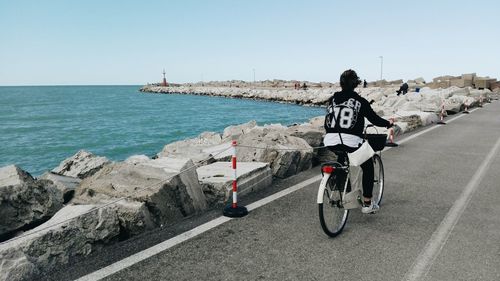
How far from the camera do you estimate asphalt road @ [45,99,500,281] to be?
13.1 ft

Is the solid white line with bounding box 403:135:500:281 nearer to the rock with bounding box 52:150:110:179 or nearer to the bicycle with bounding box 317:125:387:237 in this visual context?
the bicycle with bounding box 317:125:387:237

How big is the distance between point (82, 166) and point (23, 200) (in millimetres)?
6451

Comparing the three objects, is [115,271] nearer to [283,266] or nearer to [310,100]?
[283,266]

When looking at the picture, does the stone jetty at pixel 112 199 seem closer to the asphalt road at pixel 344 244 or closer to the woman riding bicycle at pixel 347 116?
the asphalt road at pixel 344 244

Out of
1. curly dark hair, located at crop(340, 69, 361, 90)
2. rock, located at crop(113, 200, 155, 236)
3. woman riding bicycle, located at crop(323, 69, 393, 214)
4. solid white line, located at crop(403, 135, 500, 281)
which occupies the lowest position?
solid white line, located at crop(403, 135, 500, 281)

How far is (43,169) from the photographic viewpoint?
69.9 ft

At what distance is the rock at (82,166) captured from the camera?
11.0 meters

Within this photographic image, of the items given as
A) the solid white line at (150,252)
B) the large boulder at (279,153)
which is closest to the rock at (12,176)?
the solid white line at (150,252)

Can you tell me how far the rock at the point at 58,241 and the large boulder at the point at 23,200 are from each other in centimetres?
73

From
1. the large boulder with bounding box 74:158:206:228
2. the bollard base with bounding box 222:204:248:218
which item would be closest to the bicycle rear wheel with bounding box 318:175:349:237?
the bollard base with bounding box 222:204:248:218

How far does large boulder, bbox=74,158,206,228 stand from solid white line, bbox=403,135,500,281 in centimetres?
324

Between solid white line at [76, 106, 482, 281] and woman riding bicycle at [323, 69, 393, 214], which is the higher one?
woman riding bicycle at [323, 69, 393, 214]

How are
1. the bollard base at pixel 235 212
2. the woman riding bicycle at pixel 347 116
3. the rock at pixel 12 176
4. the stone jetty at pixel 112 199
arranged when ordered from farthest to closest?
the bollard base at pixel 235 212, the rock at pixel 12 176, the woman riding bicycle at pixel 347 116, the stone jetty at pixel 112 199

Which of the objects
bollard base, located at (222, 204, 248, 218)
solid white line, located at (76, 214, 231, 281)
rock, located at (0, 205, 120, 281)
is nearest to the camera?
rock, located at (0, 205, 120, 281)
